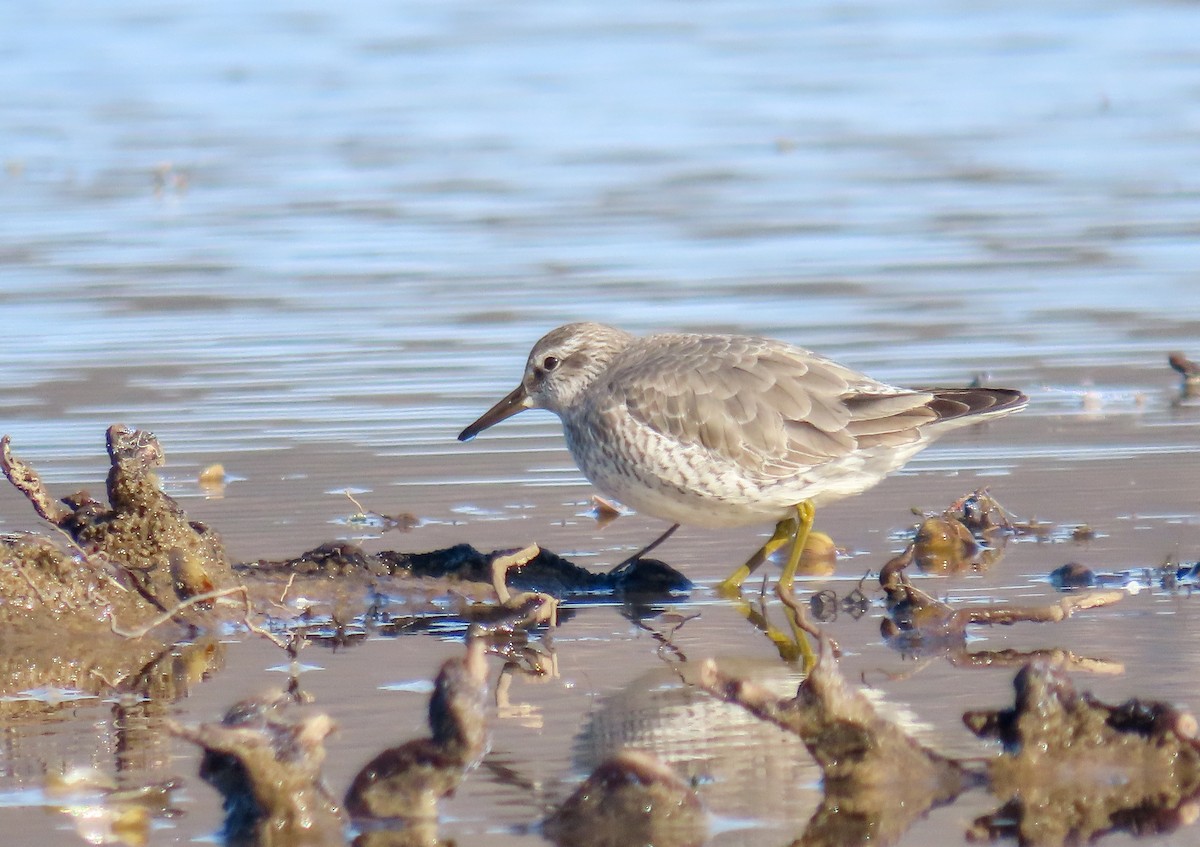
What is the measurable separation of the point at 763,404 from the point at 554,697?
196 cm

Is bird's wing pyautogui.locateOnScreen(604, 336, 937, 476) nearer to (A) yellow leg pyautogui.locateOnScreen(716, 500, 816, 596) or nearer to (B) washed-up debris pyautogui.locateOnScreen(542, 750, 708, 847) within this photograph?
(A) yellow leg pyautogui.locateOnScreen(716, 500, 816, 596)

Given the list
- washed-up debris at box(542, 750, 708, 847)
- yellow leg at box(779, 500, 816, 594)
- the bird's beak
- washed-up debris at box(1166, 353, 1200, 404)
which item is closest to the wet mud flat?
washed-up debris at box(542, 750, 708, 847)

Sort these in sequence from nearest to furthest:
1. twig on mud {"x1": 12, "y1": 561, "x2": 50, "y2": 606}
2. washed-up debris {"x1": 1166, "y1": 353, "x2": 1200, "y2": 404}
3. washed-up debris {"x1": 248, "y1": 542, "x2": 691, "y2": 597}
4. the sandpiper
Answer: twig on mud {"x1": 12, "y1": 561, "x2": 50, "y2": 606}
washed-up debris {"x1": 248, "y1": 542, "x2": 691, "y2": 597}
the sandpiper
washed-up debris {"x1": 1166, "y1": 353, "x2": 1200, "y2": 404}

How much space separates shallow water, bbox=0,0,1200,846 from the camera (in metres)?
6.21

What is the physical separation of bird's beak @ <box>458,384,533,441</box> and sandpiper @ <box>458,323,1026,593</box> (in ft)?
2.07

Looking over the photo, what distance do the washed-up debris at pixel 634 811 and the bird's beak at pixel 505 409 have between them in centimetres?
383

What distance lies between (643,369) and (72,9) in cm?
2313

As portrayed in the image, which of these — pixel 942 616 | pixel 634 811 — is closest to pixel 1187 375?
pixel 942 616

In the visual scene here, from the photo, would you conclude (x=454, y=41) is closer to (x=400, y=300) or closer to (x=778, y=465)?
(x=400, y=300)

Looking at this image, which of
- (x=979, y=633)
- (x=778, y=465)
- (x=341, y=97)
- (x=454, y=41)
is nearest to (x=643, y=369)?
(x=778, y=465)

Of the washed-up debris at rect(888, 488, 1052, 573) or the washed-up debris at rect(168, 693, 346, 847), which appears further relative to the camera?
the washed-up debris at rect(888, 488, 1052, 573)

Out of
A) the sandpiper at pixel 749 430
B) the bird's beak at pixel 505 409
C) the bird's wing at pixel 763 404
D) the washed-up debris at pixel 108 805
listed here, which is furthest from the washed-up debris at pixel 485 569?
the washed-up debris at pixel 108 805

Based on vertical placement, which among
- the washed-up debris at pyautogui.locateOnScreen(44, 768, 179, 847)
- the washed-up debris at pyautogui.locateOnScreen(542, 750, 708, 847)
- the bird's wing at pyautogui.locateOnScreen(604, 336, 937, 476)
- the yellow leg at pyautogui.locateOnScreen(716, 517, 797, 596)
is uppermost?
the bird's wing at pyautogui.locateOnScreen(604, 336, 937, 476)

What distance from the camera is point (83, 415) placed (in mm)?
10398
